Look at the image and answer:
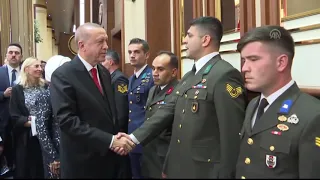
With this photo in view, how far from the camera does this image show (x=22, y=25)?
943 cm

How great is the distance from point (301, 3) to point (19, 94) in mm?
2831

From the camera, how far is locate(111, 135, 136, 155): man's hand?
2.40m

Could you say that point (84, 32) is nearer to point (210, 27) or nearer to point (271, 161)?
point (210, 27)

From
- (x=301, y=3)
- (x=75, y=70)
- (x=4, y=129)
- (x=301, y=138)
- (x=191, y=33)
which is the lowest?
(x=4, y=129)

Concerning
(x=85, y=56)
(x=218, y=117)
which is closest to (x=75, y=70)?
(x=85, y=56)

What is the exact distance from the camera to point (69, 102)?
2334mm

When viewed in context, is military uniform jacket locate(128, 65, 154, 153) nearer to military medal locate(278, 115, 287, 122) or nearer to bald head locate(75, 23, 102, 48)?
bald head locate(75, 23, 102, 48)

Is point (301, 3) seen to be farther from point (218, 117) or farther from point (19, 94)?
point (19, 94)

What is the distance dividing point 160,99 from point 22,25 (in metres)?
7.48

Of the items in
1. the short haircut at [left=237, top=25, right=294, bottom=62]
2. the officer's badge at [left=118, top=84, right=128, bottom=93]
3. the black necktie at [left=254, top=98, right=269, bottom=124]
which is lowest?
the black necktie at [left=254, top=98, right=269, bottom=124]

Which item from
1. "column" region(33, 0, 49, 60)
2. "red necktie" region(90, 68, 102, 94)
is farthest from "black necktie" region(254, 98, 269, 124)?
"column" region(33, 0, 49, 60)

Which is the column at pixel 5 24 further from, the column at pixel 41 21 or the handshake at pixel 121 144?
the column at pixel 41 21

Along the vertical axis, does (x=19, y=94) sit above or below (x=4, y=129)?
above

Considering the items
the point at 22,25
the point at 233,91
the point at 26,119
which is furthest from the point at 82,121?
the point at 22,25
